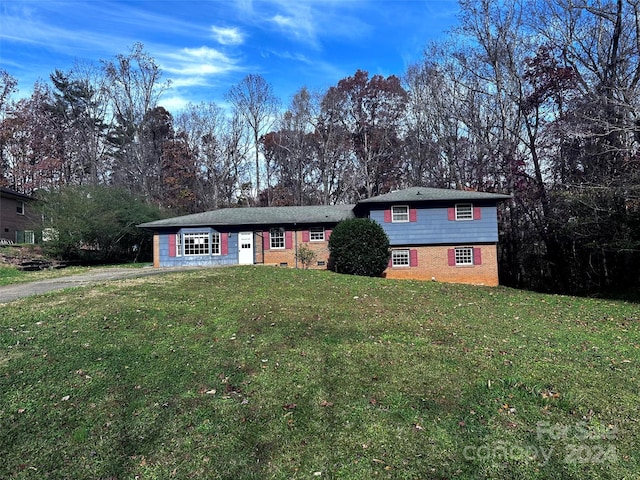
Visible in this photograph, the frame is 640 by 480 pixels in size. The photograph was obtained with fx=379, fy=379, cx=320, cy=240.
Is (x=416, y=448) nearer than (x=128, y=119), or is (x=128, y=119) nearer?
(x=416, y=448)

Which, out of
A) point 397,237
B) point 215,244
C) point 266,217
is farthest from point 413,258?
point 215,244

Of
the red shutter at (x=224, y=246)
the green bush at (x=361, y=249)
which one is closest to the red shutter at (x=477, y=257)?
the green bush at (x=361, y=249)

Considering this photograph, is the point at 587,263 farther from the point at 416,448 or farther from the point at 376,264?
the point at 416,448

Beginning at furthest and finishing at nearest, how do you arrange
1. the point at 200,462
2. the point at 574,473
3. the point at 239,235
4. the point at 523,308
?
the point at 239,235
the point at 523,308
the point at 200,462
the point at 574,473

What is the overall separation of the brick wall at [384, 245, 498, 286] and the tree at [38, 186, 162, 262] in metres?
18.1

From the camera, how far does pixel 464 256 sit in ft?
66.9

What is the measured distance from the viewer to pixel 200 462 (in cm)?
365

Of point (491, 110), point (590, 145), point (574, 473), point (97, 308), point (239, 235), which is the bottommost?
point (574, 473)

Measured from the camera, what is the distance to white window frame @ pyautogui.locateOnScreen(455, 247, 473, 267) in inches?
801

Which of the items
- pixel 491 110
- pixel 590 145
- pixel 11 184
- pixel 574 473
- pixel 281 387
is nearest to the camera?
pixel 574 473

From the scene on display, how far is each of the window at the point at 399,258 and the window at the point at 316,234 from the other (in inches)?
164

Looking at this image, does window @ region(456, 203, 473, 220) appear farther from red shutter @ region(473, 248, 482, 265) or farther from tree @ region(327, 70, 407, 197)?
tree @ region(327, 70, 407, 197)

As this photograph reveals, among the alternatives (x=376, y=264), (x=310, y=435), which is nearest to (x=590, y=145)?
(x=376, y=264)

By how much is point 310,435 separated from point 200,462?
1.12 meters
